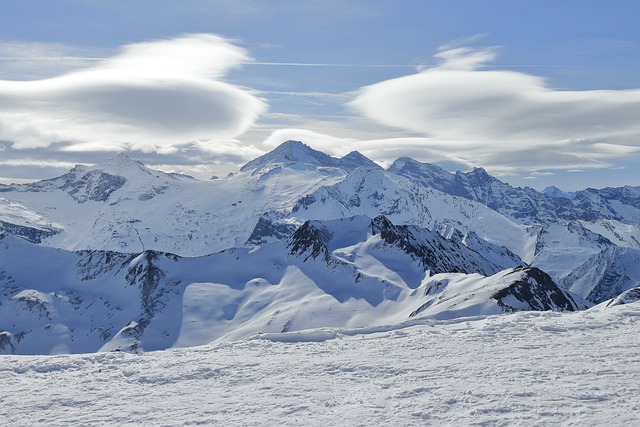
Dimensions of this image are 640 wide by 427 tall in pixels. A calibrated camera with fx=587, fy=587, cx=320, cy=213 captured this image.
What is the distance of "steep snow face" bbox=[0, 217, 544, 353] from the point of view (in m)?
139

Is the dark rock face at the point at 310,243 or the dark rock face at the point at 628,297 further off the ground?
the dark rock face at the point at 310,243

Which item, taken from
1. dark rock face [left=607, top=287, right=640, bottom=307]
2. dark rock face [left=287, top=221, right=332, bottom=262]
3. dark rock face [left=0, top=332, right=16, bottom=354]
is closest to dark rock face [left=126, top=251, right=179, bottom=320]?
dark rock face [left=0, top=332, right=16, bottom=354]

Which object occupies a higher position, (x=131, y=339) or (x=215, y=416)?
(x=215, y=416)

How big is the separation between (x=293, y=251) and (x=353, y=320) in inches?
2217

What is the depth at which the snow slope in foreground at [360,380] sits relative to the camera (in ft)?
61.9

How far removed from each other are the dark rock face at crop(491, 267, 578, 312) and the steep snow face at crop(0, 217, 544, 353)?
85.8ft

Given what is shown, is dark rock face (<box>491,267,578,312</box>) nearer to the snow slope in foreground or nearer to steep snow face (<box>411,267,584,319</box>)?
steep snow face (<box>411,267,584,319</box>)

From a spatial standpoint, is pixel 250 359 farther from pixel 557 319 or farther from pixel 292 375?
pixel 557 319

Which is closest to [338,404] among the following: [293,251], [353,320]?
[353,320]

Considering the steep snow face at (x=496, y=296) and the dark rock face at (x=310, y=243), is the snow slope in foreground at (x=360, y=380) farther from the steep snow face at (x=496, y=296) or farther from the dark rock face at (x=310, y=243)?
the dark rock face at (x=310, y=243)

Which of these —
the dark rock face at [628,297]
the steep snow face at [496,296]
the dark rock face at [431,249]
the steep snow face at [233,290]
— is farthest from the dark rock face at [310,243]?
the dark rock face at [628,297]

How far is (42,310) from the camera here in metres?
173

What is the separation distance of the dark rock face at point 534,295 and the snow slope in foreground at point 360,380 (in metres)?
58.2

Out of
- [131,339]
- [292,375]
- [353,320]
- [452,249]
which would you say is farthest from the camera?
[452,249]
